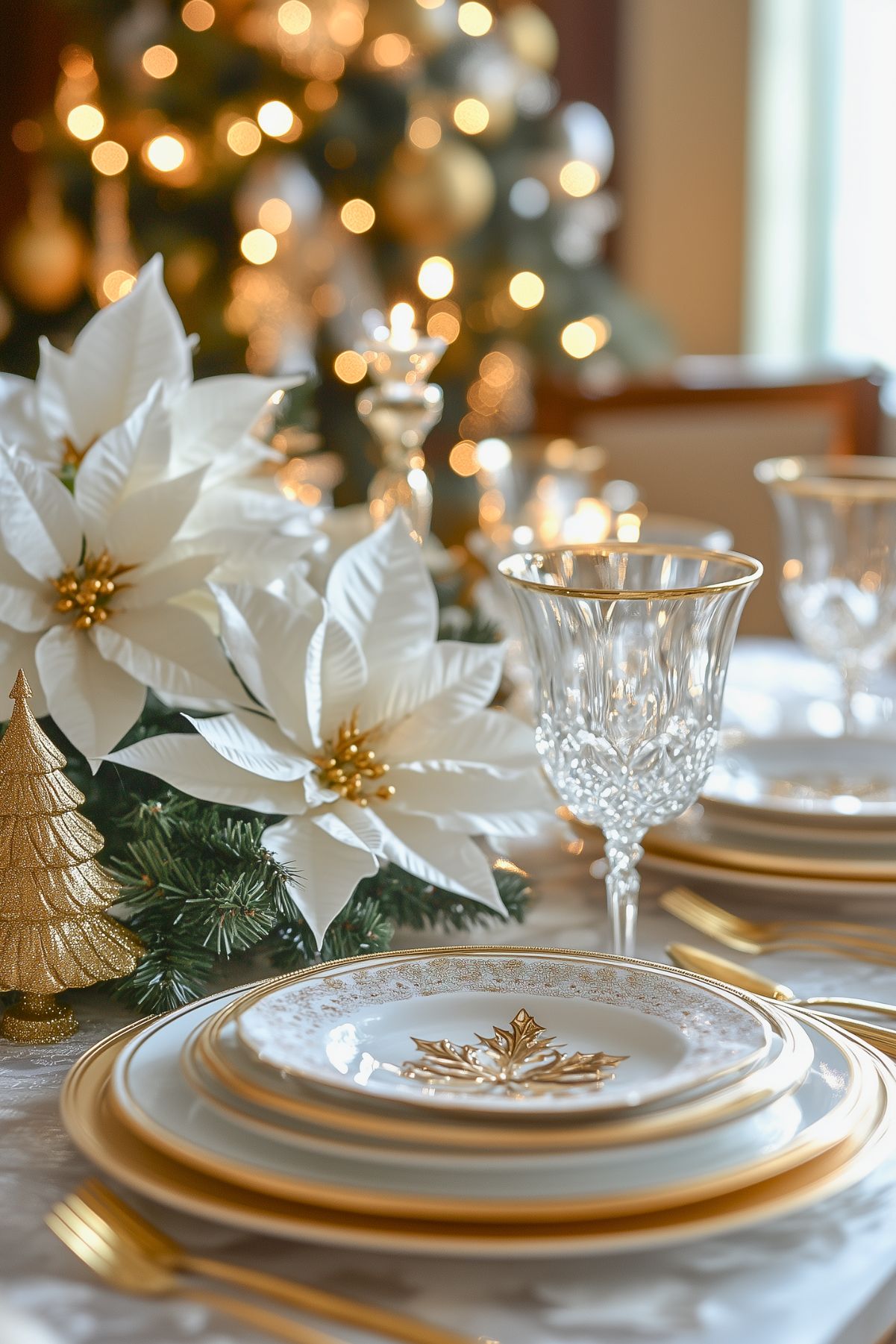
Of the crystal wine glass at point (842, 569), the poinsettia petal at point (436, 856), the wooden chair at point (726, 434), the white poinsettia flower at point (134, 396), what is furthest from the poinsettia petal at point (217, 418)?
the wooden chair at point (726, 434)

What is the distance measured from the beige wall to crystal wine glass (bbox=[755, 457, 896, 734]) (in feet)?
9.75

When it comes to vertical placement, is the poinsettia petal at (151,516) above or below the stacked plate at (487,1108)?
above

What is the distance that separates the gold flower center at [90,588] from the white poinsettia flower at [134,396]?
0.23ft

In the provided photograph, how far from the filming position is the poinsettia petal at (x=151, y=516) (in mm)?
699

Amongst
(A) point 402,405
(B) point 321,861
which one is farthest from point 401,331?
(B) point 321,861

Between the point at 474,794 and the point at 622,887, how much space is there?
0.08 m

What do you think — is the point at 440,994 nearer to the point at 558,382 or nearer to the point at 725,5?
the point at 558,382

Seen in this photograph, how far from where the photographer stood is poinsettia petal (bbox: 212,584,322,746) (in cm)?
67

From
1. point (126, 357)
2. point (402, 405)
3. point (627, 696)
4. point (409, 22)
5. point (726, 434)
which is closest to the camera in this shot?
Result: point (627, 696)

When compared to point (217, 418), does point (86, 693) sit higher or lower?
lower

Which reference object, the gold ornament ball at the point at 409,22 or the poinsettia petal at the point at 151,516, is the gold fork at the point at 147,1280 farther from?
the gold ornament ball at the point at 409,22

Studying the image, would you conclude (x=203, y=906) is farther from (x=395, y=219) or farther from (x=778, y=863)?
(x=395, y=219)

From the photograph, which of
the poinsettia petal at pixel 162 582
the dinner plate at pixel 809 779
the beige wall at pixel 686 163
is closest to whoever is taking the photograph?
the poinsettia petal at pixel 162 582

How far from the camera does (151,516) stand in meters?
0.70
